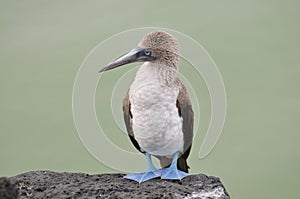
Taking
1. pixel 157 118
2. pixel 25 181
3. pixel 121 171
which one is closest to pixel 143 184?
pixel 121 171

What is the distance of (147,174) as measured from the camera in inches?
60.5

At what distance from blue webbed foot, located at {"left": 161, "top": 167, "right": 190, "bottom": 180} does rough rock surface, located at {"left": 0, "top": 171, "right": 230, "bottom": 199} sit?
12mm

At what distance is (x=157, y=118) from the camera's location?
143 cm

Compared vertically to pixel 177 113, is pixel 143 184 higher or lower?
lower

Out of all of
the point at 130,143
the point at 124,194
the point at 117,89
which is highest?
the point at 117,89

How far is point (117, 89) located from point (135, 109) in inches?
4.1

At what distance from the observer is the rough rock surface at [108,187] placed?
4.76 feet

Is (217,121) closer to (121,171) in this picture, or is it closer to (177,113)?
(177,113)

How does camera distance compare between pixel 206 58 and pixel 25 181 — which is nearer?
pixel 206 58

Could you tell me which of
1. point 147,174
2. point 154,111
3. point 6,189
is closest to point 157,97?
point 154,111

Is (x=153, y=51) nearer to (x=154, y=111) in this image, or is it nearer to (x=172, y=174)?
(x=154, y=111)

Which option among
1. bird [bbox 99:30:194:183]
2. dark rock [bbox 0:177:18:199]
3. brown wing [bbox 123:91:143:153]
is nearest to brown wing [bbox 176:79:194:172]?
bird [bbox 99:30:194:183]

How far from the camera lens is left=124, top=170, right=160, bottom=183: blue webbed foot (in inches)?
60.1

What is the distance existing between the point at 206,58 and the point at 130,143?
0.29 meters
